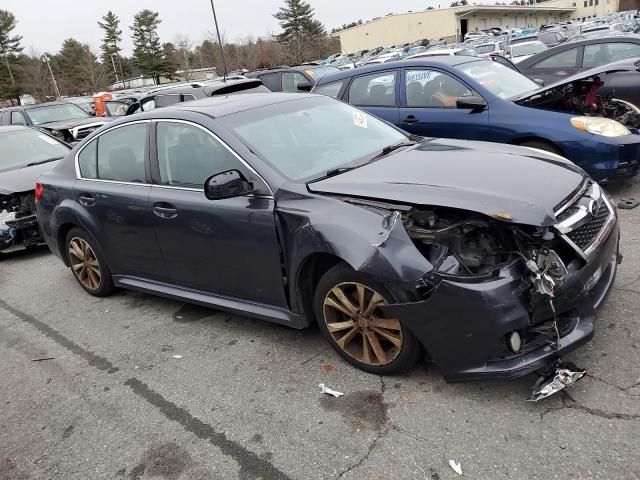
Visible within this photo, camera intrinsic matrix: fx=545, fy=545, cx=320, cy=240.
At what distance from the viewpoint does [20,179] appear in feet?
23.2

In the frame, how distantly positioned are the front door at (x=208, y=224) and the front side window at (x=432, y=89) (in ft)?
11.2

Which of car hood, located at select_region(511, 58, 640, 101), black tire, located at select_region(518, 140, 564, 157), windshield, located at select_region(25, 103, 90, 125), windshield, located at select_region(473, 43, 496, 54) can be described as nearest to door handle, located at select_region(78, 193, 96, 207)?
black tire, located at select_region(518, 140, 564, 157)

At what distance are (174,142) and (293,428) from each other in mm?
2267

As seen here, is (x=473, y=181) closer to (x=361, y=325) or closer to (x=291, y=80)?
(x=361, y=325)

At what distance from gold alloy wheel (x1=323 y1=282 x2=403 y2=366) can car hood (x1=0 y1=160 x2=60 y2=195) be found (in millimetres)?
5085

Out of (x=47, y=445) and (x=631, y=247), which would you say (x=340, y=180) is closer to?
(x=47, y=445)

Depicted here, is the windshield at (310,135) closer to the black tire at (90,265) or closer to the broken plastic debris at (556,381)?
the broken plastic debris at (556,381)

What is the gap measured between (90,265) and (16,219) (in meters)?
2.48

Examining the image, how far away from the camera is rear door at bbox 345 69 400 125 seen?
6773 mm

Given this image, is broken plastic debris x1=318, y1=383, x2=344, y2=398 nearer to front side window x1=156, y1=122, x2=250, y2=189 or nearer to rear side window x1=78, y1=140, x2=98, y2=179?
front side window x1=156, y1=122, x2=250, y2=189

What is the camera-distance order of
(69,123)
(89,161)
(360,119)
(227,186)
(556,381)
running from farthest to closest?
1. (69,123)
2. (89,161)
3. (360,119)
4. (227,186)
5. (556,381)

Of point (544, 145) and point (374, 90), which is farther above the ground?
point (374, 90)

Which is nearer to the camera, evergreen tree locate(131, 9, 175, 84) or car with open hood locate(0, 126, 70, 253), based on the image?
car with open hood locate(0, 126, 70, 253)

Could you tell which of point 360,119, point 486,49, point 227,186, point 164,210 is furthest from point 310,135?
point 486,49
